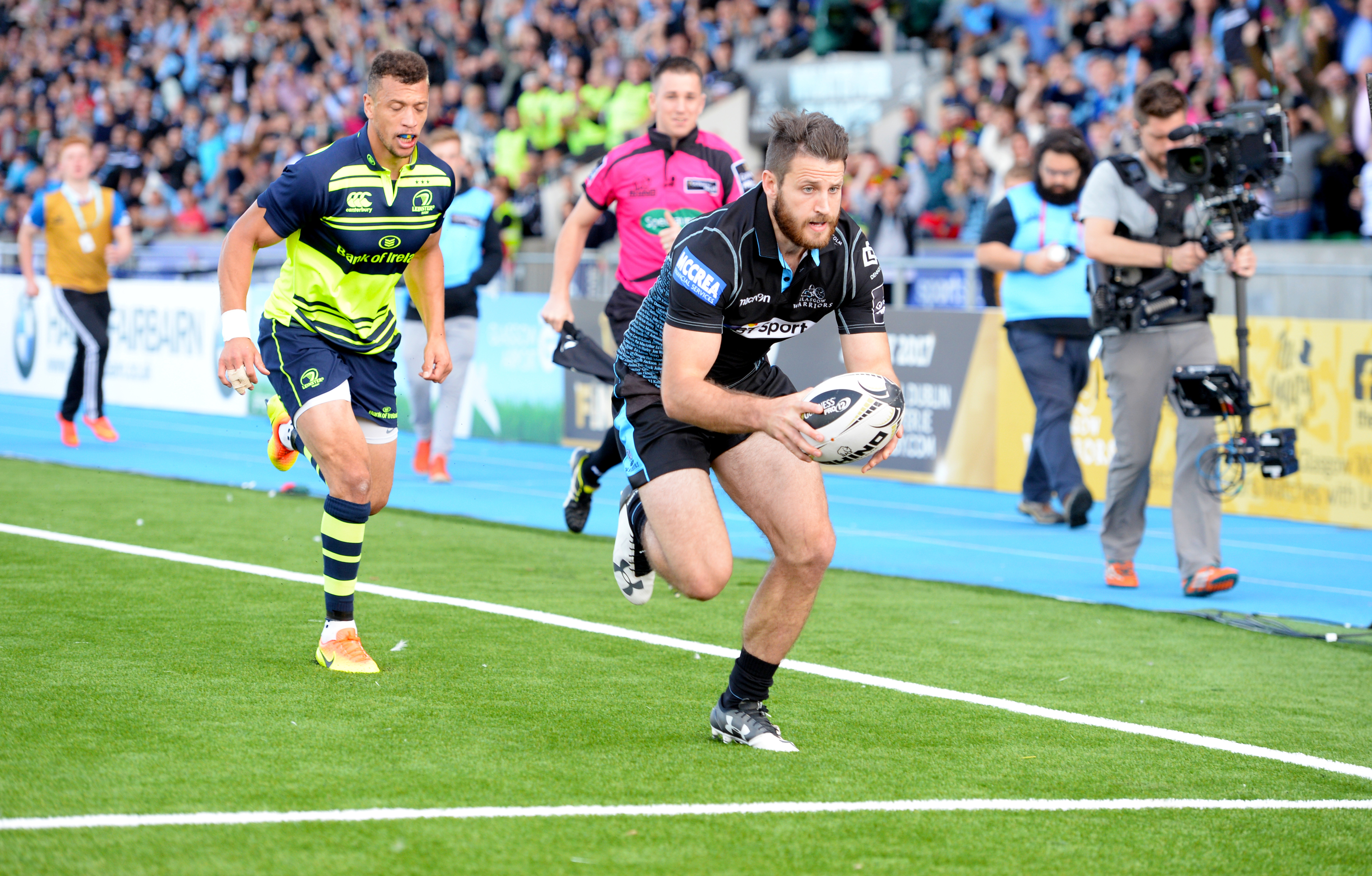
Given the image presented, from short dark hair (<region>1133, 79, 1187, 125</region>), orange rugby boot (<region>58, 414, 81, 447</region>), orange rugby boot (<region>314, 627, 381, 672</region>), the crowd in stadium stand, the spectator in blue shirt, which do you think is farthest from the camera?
the crowd in stadium stand

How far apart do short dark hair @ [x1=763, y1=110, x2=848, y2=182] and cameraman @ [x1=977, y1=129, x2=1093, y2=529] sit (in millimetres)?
5992

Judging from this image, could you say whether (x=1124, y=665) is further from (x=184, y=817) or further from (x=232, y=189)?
(x=232, y=189)

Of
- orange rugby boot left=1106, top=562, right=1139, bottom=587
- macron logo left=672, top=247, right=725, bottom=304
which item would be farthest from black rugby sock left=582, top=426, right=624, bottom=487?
macron logo left=672, top=247, right=725, bottom=304

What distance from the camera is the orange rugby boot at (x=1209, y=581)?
8.32m

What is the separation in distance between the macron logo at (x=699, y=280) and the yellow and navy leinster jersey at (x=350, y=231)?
1.74 metres

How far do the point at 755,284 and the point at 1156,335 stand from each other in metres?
4.03

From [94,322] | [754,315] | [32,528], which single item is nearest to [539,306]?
[94,322]

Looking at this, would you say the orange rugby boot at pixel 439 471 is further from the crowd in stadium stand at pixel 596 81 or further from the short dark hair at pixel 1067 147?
the short dark hair at pixel 1067 147

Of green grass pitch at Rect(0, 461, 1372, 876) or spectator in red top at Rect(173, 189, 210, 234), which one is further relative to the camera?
spectator in red top at Rect(173, 189, 210, 234)

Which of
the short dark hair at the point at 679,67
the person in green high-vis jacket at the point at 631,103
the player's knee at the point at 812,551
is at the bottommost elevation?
the player's knee at the point at 812,551

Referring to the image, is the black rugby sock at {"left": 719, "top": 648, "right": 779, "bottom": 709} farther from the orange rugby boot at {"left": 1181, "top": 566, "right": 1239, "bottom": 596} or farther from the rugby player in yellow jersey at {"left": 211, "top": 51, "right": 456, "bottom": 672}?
the orange rugby boot at {"left": 1181, "top": 566, "right": 1239, "bottom": 596}

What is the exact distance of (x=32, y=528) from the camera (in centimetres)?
956

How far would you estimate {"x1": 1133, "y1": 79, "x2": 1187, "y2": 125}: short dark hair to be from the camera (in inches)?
322

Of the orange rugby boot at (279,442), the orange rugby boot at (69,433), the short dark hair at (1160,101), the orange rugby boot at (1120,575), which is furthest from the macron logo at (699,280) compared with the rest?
the orange rugby boot at (69,433)
